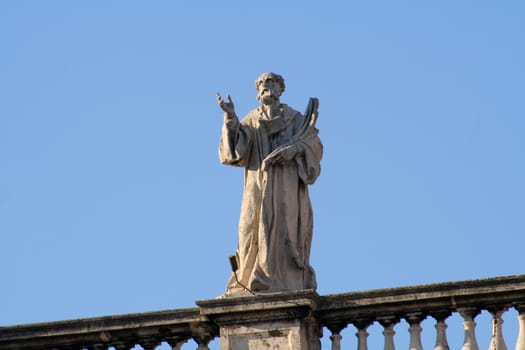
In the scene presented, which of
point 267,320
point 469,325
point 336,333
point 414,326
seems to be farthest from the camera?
point 336,333

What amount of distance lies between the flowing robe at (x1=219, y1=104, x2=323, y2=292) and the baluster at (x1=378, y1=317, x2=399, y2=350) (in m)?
1.12

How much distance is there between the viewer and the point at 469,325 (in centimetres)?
2712

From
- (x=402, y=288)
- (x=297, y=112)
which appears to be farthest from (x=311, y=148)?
(x=402, y=288)

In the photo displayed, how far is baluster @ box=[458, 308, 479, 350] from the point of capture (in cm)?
2700

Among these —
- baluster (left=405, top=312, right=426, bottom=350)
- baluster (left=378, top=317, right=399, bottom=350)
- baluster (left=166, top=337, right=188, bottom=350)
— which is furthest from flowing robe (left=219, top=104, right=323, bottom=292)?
baluster (left=405, top=312, right=426, bottom=350)

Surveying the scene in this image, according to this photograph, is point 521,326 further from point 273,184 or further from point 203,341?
point 203,341

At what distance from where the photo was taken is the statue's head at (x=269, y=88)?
28.9m

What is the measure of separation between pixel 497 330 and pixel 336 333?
81.7 inches

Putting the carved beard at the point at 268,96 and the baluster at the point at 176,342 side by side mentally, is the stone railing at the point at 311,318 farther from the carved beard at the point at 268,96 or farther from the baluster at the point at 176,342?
the carved beard at the point at 268,96

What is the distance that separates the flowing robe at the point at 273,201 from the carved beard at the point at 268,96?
A: 17 centimetres

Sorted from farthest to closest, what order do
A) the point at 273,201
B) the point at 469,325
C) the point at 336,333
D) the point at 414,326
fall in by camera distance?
the point at 273,201
the point at 336,333
the point at 414,326
the point at 469,325

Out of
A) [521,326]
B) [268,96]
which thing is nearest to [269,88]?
[268,96]

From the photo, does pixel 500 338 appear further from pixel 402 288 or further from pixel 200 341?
pixel 200 341

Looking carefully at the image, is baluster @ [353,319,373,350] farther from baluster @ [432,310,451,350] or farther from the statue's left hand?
the statue's left hand
